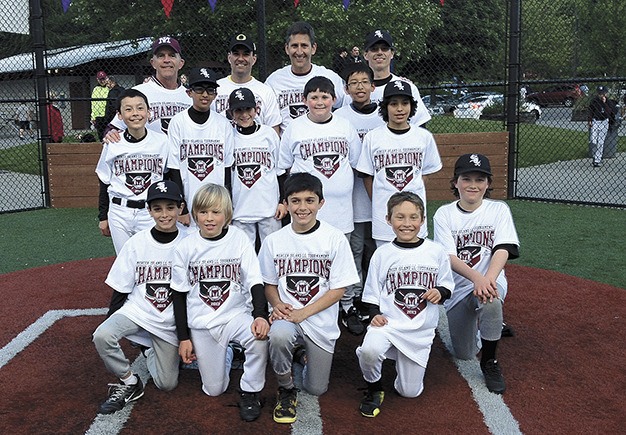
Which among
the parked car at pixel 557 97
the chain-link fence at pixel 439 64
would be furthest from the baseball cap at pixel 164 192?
the parked car at pixel 557 97

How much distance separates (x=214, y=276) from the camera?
3.65 meters

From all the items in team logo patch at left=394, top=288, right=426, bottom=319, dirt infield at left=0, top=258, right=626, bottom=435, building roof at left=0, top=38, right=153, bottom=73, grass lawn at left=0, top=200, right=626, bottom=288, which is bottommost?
dirt infield at left=0, top=258, right=626, bottom=435

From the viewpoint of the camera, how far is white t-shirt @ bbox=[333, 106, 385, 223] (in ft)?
15.5

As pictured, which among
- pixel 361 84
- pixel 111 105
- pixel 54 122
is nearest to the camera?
pixel 361 84

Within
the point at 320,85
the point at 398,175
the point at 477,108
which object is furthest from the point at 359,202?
the point at 477,108

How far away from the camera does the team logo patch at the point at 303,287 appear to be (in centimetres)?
365

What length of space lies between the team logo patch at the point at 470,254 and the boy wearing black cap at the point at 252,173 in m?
1.25

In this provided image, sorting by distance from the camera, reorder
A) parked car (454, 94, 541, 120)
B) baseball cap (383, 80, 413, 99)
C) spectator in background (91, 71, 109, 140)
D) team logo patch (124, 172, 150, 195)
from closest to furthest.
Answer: baseball cap (383, 80, 413, 99)
team logo patch (124, 172, 150, 195)
spectator in background (91, 71, 109, 140)
parked car (454, 94, 541, 120)

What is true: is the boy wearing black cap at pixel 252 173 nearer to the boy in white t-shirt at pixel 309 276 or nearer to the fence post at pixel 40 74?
the boy in white t-shirt at pixel 309 276

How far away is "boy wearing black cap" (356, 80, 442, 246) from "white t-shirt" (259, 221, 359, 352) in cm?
85

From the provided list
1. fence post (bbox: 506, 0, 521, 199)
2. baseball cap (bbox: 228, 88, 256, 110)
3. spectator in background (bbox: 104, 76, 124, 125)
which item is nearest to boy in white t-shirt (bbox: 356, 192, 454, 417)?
baseball cap (bbox: 228, 88, 256, 110)

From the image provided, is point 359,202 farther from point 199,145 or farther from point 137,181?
point 137,181

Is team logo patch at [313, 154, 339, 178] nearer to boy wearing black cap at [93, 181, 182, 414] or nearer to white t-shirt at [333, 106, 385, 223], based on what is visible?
white t-shirt at [333, 106, 385, 223]

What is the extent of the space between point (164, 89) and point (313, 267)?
2.07 meters
